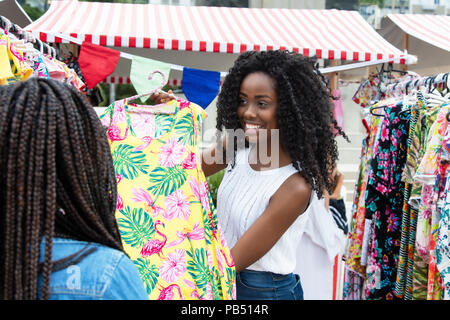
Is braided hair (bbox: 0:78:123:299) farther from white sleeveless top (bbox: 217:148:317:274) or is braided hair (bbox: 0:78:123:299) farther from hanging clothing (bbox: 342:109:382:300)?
hanging clothing (bbox: 342:109:382:300)

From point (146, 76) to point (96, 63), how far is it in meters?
0.79

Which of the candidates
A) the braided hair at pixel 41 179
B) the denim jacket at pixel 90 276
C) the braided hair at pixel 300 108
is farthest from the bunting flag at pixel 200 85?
the denim jacket at pixel 90 276

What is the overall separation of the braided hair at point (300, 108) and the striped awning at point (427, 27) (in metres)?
3.21

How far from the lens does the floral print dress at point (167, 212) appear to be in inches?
70.6

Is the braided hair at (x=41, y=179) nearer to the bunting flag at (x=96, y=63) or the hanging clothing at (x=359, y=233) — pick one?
the bunting flag at (x=96, y=63)

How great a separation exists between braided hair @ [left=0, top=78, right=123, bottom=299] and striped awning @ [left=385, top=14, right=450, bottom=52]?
4.61m

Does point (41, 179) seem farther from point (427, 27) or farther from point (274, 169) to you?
point (427, 27)

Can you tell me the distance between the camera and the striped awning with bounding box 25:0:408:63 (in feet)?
13.9

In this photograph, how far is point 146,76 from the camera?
2422 mm

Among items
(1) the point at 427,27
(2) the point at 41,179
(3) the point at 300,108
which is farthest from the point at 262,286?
(1) the point at 427,27

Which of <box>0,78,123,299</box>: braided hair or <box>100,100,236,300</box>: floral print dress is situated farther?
<box>100,100,236,300</box>: floral print dress

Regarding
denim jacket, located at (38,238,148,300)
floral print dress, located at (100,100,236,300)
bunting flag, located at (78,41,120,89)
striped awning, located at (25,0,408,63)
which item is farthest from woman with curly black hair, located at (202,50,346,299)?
striped awning, located at (25,0,408,63)

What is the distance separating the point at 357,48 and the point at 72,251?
424 centimetres

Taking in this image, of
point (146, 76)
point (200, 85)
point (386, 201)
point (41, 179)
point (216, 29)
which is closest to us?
point (41, 179)
